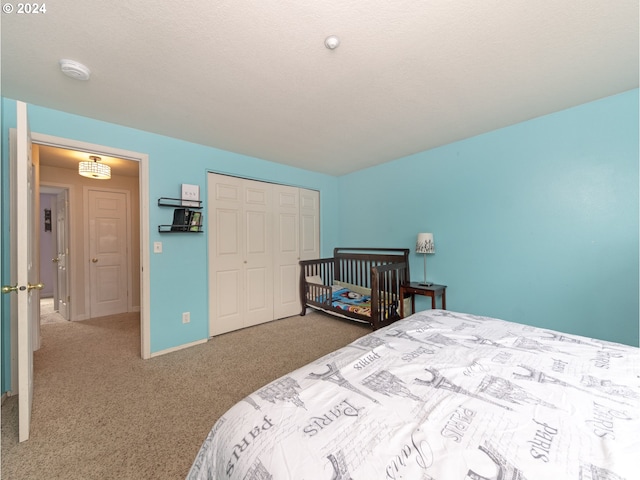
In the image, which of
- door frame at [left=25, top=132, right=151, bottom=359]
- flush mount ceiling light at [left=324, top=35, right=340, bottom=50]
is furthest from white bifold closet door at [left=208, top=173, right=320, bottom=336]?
flush mount ceiling light at [left=324, top=35, right=340, bottom=50]

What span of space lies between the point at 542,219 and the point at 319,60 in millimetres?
2484

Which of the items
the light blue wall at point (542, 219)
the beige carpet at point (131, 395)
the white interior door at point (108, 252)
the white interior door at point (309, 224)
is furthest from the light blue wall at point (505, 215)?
the white interior door at point (108, 252)

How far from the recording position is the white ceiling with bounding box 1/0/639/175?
4.15ft

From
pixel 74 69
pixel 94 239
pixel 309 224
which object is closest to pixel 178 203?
pixel 74 69

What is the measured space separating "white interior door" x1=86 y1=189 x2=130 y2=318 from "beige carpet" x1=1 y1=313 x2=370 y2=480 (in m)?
0.70

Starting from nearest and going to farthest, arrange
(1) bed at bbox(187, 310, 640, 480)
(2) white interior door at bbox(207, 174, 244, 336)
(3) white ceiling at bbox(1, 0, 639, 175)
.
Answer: (1) bed at bbox(187, 310, 640, 480) → (3) white ceiling at bbox(1, 0, 639, 175) → (2) white interior door at bbox(207, 174, 244, 336)

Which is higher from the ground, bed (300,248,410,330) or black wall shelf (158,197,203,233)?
black wall shelf (158,197,203,233)

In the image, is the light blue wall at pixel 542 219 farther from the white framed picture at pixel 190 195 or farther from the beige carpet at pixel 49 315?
the beige carpet at pixel 49 315

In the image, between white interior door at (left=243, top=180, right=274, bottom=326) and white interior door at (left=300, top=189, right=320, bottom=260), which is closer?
white interior door at (left=243, top=180, right=274, bottom=326)

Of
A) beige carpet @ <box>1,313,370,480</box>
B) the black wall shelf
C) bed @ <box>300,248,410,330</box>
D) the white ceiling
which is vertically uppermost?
the white ceiling

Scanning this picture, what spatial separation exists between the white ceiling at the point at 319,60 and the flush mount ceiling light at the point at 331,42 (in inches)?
1.0

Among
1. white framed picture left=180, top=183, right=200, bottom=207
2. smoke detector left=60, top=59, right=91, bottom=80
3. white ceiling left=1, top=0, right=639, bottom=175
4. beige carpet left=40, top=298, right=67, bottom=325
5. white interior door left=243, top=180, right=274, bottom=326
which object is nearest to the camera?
white ceiling left=1, top=0, right=639, bottom=175

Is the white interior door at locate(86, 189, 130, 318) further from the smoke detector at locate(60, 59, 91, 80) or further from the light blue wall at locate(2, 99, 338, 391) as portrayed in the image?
the smoke detector at locate(60, 59, 91, 80)

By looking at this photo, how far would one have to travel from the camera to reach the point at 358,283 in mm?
3986
